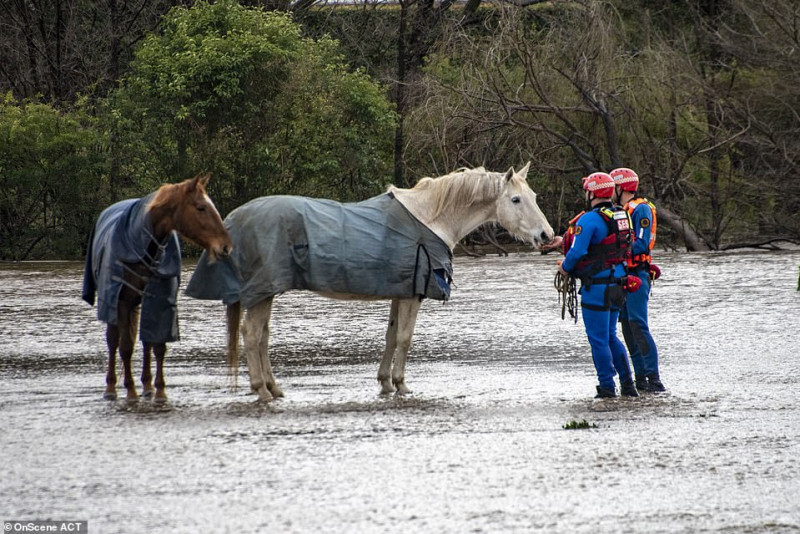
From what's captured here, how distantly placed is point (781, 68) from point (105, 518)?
3167cm

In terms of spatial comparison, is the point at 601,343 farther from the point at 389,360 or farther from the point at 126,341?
the point at 126,341

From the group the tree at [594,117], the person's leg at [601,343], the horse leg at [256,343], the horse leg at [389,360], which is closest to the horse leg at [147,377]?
the horse leg at [256,343]

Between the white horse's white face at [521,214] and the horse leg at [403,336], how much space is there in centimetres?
110

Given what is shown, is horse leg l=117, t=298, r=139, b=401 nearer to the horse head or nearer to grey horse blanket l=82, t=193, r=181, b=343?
grey horse blanket l=82, t=193, r=181, b=343

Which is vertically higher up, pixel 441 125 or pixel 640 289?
pixel 441 125

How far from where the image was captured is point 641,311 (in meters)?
10.3

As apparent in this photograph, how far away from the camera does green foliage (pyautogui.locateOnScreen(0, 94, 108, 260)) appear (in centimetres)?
3259

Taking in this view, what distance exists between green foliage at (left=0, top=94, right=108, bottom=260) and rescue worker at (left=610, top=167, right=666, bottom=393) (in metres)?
25.0

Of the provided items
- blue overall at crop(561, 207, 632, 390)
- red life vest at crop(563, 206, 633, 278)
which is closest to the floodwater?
blue overall at crop(561, 207, 632, 390)

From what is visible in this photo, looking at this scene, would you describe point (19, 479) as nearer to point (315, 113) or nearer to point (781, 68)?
point (315, 113)

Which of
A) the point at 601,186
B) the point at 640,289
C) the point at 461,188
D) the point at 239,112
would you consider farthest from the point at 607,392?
the point at 239,112

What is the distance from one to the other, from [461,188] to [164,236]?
2608 mm

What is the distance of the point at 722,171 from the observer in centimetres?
3312

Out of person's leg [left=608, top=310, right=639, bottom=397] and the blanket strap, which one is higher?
the blanket strap
